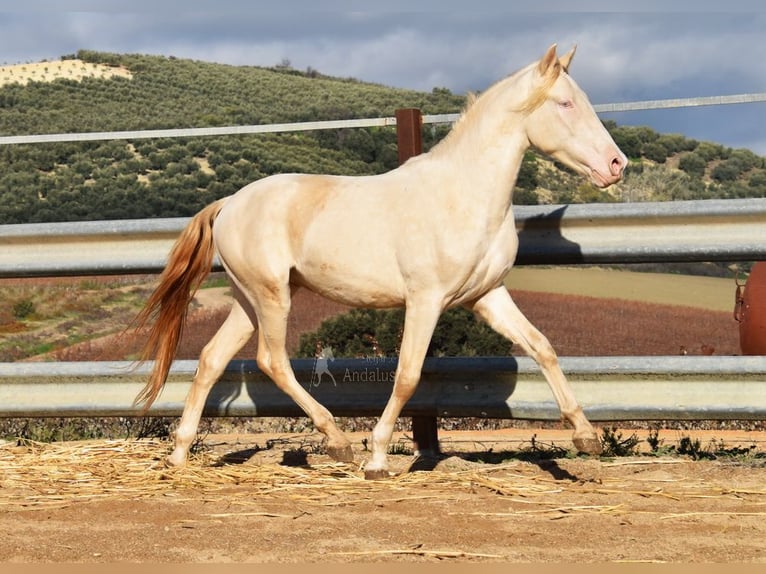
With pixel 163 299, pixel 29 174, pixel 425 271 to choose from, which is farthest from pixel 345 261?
pixel 29 174

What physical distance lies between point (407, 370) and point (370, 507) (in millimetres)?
813

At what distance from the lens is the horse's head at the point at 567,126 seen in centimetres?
482

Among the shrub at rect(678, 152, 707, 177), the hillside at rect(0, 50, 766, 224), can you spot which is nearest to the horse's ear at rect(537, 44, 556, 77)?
the hillside at rect(0, 50, 766, 224)

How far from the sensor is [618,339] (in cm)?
1340

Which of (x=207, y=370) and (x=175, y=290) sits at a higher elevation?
(x=175, y=290)

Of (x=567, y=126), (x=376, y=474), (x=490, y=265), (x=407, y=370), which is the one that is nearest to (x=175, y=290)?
(x=407, y=370)

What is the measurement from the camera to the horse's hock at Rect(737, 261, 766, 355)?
6.34 meters

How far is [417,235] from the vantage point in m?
4.93

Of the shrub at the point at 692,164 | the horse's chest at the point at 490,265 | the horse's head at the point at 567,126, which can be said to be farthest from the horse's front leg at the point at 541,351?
the shrub at the point at 692,164

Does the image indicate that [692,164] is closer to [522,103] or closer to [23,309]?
[23,309]

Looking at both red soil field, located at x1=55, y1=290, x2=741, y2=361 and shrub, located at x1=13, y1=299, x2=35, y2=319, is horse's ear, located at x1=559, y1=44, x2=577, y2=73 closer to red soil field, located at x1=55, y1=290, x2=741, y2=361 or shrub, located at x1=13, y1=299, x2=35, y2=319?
red soil field, located at x1=55, y1=290, x2=741, y2=361

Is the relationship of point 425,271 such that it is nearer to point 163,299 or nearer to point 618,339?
point 163,299

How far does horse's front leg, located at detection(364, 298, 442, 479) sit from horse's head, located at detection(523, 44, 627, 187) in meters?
0.91

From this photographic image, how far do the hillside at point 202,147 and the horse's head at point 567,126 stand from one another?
91.2 inches
